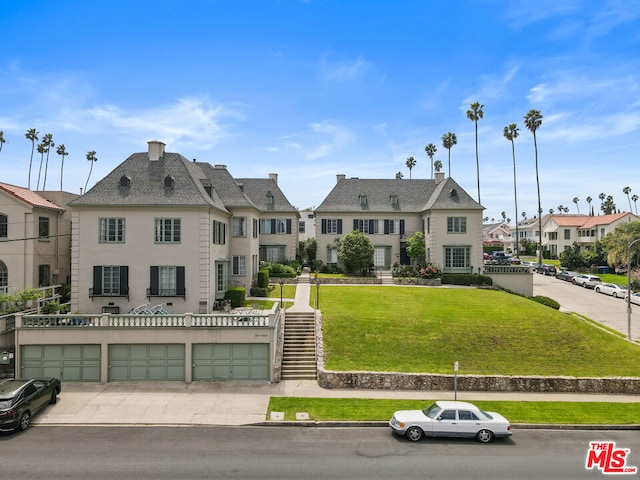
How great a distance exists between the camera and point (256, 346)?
25250 mm

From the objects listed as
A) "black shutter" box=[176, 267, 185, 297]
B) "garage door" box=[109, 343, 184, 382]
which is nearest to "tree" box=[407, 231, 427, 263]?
"black shutter" box=[176, 267, 185, 297]

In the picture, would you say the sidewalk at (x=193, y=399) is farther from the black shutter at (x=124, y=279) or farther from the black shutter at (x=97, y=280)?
the black shutter at (x=97, y=280)

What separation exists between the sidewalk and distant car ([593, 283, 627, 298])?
28.6 metres

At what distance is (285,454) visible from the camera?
55.1 ft

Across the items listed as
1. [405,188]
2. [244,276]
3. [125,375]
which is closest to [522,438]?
[125,375]

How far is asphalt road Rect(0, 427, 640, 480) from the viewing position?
600 inches

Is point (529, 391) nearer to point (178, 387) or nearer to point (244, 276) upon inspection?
point (178, 387)

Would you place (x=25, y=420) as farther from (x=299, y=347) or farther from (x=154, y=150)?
(x=154, y=150)

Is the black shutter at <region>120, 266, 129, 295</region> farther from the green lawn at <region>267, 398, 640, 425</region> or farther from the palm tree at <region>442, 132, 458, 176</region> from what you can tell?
the palm tree at <region>442, 132, 458, 176</region>

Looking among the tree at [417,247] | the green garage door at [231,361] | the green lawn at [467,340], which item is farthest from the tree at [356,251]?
the green garage door at [231,361]

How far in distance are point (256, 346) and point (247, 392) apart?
99.6 inches

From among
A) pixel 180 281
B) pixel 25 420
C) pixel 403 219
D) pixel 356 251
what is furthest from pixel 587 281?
pixel 25 420

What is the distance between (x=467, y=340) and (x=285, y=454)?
613 inches

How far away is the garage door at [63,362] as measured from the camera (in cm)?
2480
